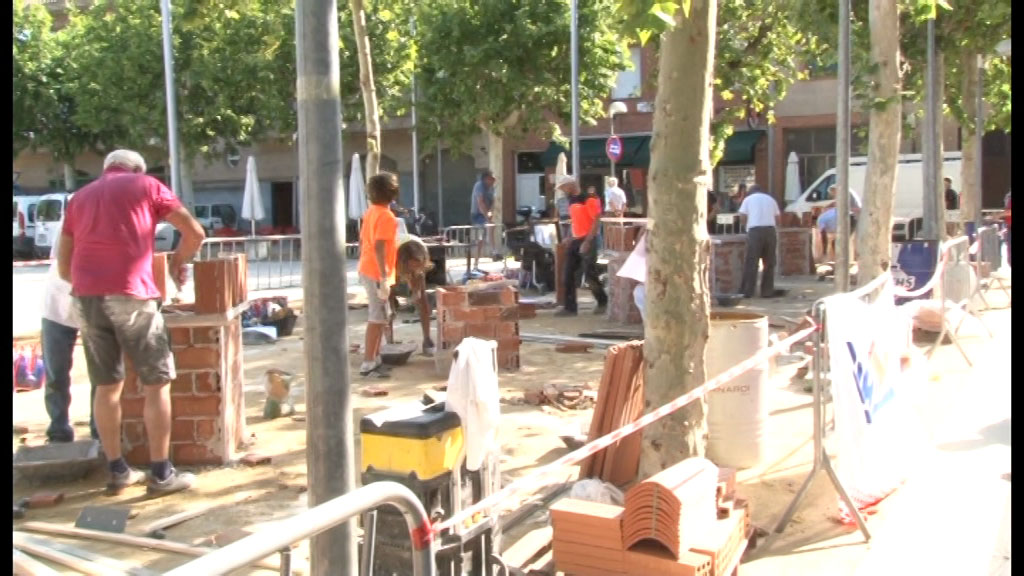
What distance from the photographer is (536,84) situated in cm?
2792

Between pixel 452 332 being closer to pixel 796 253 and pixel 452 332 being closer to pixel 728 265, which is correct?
pixel 728 265

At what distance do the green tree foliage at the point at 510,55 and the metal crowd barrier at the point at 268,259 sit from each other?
35.4ft

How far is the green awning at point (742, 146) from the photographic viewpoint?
34.5 metres

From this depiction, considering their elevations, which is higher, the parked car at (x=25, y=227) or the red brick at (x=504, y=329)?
the parked car at (x=25, y=227)

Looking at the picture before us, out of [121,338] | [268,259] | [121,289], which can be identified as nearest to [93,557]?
[121,338]

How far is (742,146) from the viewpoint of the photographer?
34625 mm

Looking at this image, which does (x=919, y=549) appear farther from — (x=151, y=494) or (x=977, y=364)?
(x=977, y=364)

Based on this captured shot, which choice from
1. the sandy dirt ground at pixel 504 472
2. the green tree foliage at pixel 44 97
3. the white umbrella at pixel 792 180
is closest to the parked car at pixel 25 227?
the green tree foliage at pixel 44 97

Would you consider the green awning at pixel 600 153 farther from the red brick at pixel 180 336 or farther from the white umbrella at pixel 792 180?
the red brick at pixel 180 336

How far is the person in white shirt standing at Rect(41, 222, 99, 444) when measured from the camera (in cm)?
639

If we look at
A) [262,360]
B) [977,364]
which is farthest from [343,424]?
[977,364]

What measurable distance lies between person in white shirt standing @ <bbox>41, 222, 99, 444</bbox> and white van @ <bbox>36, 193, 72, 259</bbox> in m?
24.2

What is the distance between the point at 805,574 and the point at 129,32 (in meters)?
31.4

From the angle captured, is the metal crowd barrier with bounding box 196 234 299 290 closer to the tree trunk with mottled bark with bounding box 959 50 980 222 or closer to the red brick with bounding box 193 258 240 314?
the red brick with bounding box 193 258 240 314
